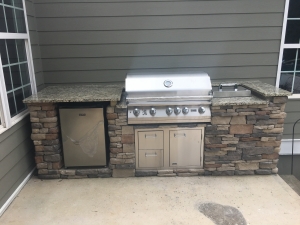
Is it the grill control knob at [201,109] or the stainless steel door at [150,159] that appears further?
the stainless steel door at [150,159]

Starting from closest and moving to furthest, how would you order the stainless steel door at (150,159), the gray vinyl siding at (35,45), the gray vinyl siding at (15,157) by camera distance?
the gray vinyl siding at (15,157) < the stainless steel door at (150,159) < the gray vinyl siding at (35,45)

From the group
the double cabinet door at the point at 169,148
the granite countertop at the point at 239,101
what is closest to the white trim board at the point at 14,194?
the double cabinet door at the point at 169,148

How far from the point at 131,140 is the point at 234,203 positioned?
46.3 inches

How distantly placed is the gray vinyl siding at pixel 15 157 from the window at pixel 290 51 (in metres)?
3.14

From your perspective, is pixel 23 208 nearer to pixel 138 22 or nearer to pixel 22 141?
pixel 22 141

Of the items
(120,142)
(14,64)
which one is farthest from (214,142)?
(14,64)

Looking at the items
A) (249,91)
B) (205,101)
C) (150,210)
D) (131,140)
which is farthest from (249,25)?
(150,210)

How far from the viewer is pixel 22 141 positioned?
2.67 m

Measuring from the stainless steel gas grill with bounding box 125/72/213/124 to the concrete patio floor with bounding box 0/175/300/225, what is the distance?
67cm

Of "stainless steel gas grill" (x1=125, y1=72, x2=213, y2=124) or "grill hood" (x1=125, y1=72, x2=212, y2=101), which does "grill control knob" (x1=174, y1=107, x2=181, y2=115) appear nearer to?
"stainless steel gas grill" (x1=125, y1=72, x2=213, y2=124)

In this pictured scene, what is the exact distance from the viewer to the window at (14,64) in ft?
7.73

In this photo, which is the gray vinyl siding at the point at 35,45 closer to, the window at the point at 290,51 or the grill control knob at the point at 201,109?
the grill control knob at the point at 201,109

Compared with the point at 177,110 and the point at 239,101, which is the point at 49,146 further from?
the point at 239,101

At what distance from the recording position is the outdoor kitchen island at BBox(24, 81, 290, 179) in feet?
8.73
